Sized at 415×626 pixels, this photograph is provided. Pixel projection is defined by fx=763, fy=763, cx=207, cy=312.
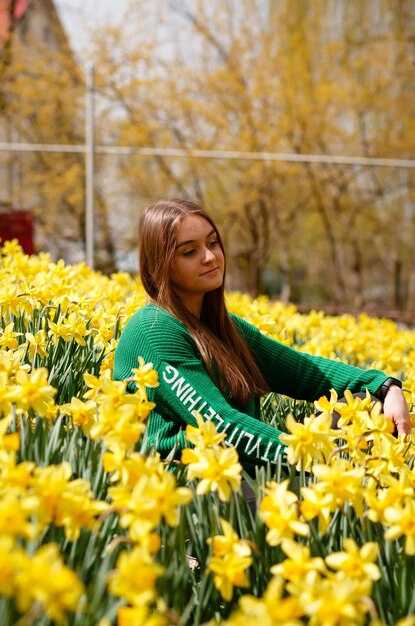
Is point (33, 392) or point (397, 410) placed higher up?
point (33, 392)

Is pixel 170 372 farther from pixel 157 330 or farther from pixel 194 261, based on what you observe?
pixel 194 261

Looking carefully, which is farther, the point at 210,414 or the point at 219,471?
the point at 210,414

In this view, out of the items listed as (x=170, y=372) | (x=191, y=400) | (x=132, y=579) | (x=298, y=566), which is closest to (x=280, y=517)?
(x=298, y=566)

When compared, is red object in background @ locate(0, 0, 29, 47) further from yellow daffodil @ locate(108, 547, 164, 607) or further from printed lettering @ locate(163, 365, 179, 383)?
yellow daffodil @ locate(108, 547, 164, 607)

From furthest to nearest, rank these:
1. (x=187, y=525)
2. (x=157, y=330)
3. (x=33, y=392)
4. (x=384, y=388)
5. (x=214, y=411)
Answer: (x=384, y=388)
(x=157, y=330)
(x=214, y=411)
(x=187, y=525)
(x=33, y=392)

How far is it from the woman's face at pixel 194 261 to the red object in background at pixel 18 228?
4.37 m

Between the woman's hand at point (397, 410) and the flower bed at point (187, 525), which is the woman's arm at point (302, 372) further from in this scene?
the flower bed at point (187, 525)

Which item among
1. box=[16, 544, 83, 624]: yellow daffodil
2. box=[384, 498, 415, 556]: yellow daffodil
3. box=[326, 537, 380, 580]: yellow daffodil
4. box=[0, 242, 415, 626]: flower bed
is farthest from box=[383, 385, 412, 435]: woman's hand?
box=[16, 544, 83, 624]: yellow daffodil

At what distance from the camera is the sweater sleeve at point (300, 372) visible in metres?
2.40

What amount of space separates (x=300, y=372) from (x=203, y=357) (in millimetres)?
431

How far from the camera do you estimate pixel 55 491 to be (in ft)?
3.86

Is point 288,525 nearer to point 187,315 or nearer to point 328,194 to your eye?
point 187,315

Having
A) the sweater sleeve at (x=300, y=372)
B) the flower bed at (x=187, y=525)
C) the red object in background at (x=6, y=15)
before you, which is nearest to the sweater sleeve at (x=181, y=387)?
the flower bed at (x=187, y=525)

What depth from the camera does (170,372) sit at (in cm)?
192
